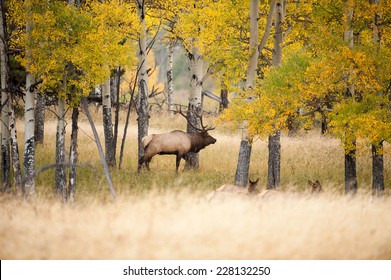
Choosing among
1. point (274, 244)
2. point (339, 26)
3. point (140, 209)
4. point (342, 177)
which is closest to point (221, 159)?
point (342, 177)

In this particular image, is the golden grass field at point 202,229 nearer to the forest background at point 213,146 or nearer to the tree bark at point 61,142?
the forest background at point 213,146

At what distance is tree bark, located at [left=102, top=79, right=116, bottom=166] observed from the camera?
57.1 feet

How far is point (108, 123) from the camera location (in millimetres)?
17531

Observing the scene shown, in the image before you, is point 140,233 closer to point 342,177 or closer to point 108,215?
point 108,215

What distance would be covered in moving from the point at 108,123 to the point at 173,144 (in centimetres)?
237

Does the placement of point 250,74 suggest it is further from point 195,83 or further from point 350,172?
point 350,172

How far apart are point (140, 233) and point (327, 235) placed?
298 cm

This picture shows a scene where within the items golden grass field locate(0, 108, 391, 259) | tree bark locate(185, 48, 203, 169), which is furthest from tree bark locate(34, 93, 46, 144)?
golden grass field locate(0, 108, 391, 259)

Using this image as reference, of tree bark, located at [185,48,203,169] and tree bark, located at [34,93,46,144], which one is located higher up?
tree bark, located at [185,48,203,169]

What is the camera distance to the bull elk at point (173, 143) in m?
17.2

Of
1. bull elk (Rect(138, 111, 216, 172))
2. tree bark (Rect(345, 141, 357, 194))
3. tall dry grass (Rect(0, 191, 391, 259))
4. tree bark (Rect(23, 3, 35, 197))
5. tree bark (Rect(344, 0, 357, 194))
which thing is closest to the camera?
tall dry grass (Rect(0, 191, 391, 259))

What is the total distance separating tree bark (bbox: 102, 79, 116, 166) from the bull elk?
1.22m

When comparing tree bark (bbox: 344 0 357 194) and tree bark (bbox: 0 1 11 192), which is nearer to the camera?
tree bark (bbox: 344 0 357 194)

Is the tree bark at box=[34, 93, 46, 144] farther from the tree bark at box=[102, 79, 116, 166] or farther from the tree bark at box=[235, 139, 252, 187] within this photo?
the tree bark at box=[235, 139, 252, 187]
